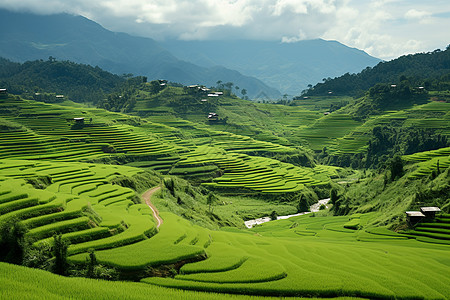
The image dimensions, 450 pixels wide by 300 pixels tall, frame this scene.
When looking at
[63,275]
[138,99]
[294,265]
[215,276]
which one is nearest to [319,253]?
[294,265]

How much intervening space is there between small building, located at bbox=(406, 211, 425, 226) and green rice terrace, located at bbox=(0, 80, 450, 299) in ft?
1.31

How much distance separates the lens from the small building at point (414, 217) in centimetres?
3523

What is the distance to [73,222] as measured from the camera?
24.2 m

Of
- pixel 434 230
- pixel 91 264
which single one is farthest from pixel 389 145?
pixel 91 264

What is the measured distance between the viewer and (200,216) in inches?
1823

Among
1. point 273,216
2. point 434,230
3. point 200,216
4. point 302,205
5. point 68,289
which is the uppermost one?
point 68,289

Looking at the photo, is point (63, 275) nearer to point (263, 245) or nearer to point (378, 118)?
point (263, 245)

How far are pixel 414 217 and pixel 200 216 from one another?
23.9 meters

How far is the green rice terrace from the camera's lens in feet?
63.2

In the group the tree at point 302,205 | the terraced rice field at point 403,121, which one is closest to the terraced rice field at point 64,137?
the tree at point 302,205

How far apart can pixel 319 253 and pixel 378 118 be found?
11053 centimetres

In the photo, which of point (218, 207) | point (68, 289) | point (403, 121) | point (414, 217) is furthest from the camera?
point (403, 121)

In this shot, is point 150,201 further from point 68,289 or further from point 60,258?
point 68,289

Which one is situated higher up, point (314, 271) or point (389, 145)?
point (389, 145)
